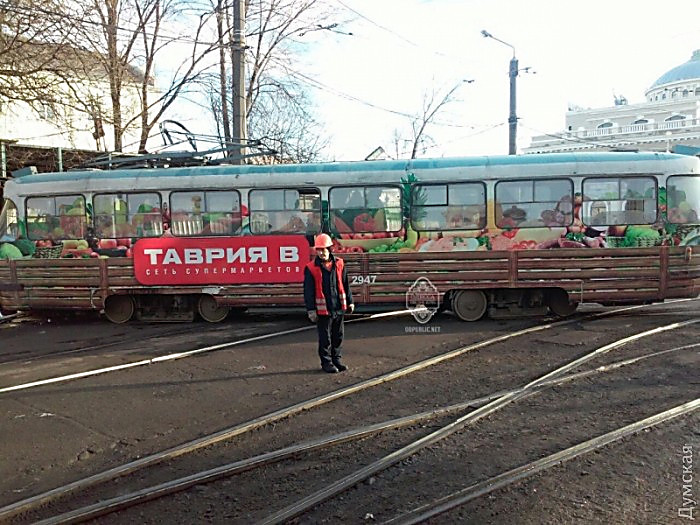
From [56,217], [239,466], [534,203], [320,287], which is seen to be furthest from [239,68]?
[239,466]

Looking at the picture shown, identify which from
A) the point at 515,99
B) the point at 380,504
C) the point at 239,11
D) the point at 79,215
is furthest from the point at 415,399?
the point at 515,99

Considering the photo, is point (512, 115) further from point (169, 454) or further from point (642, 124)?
point (642, 124)

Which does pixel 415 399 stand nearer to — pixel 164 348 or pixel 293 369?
pixel 293 369

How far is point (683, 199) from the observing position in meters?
9.83

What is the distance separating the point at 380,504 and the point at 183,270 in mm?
7655

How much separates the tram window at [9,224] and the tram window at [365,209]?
6.24 meters

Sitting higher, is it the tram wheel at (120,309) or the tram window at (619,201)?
the tram window at (619,201)

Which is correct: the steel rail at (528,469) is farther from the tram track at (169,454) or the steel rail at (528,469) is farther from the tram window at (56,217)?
the tram window at (56,217)

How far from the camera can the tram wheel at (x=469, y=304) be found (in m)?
10.3

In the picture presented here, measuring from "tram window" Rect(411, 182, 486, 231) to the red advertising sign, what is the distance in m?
2.19

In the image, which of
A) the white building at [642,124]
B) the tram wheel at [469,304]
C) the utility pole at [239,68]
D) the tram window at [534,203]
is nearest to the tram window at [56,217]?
the utility pole at [239,68]

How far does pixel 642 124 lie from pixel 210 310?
51.9m

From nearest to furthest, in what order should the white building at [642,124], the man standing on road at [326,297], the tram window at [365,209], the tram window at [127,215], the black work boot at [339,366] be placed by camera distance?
the man standing on road at [326,297], the black work boot at [339,366], the tram window at [365,209], the tram window at [127,215], the white building at [642,124]

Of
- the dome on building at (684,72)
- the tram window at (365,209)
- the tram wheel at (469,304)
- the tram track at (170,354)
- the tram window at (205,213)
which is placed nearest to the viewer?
the tram track at (170,354)
